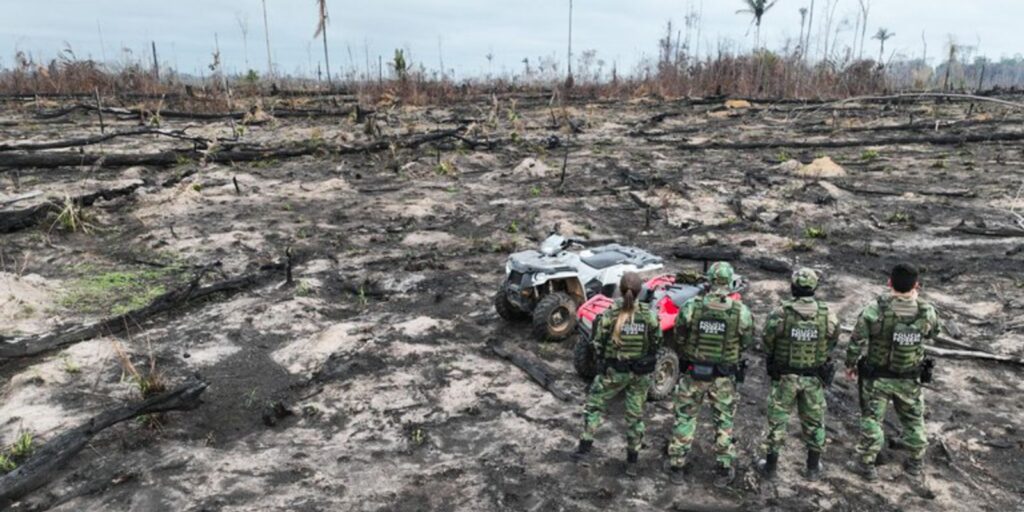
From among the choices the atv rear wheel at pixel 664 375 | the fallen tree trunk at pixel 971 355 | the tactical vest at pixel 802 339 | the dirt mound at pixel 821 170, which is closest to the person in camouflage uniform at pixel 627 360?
the tactical vest at pixel 802 339

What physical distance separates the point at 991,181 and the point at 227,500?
14989mm

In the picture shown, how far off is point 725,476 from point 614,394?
89 cm

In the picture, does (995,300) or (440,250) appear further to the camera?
(440,250)

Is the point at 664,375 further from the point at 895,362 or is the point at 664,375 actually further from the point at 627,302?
the point at 895,362

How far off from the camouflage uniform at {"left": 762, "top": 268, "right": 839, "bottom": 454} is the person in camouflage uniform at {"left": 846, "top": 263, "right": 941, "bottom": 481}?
29 cm

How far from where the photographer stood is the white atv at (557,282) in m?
6.49

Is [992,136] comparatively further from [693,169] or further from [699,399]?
[699,399]

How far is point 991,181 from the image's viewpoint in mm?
13031

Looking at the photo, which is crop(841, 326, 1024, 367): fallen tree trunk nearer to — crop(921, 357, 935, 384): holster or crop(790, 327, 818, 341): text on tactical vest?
crop(921, 357, 935, 384): holster

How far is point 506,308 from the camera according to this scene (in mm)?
6898

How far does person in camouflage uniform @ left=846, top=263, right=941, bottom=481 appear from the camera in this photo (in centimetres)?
418

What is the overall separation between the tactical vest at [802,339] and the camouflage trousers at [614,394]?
923mm

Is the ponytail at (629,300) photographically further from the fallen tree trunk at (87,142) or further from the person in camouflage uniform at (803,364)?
the fallen tree trunk at (87,142)

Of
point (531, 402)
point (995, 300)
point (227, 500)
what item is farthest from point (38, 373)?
point (995, 300)
